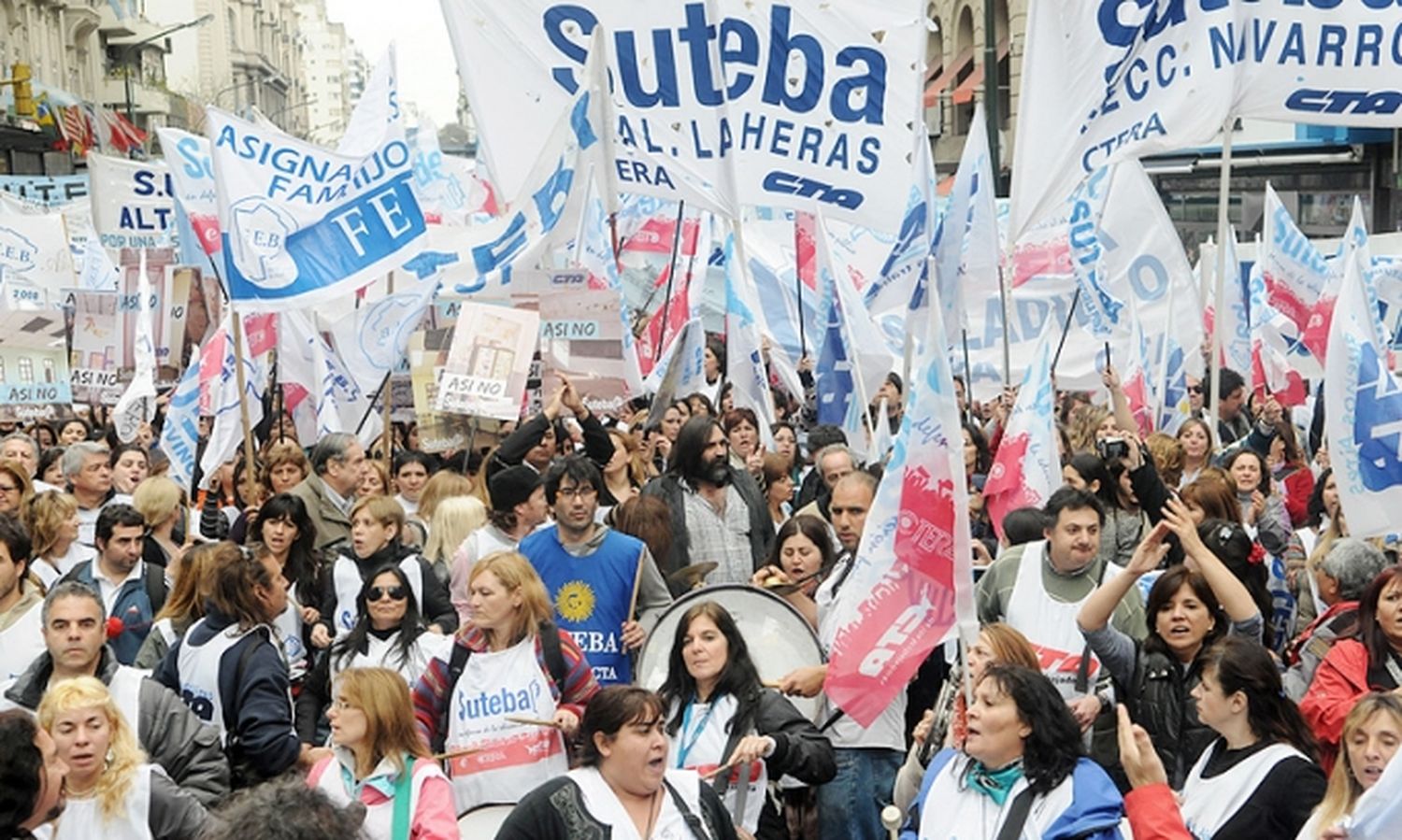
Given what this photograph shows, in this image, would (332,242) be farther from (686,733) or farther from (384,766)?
(384,766)

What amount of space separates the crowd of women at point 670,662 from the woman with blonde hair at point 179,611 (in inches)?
0.4

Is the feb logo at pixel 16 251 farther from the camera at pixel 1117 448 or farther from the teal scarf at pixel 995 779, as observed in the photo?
the teal scarf at pixel 995 779

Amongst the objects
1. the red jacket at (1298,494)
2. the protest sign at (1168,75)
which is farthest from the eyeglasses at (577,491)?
the red jacket at (1298,494)

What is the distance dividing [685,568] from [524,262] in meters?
2.99

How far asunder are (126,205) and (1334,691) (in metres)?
13.7

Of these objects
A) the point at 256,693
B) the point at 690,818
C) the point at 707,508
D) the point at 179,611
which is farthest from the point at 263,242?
the point at 690,818

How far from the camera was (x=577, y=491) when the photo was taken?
7023 mm

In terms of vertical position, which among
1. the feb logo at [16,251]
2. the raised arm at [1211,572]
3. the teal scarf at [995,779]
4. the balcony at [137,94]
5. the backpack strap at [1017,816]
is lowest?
the backpack strap at [1017,816]

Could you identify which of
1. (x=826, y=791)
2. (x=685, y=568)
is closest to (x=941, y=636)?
(x=826, y=791)

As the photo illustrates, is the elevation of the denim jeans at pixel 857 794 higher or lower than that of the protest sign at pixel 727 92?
lower

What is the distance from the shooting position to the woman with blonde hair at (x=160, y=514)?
8398 mm

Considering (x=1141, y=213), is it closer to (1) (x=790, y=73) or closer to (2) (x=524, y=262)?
(1) (x=790, y=73)

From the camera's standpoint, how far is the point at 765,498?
9078mm

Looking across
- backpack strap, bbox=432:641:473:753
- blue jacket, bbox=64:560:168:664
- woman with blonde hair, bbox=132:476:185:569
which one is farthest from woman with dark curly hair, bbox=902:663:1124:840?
woman with blonde hair, bbox=132:476:185:569
